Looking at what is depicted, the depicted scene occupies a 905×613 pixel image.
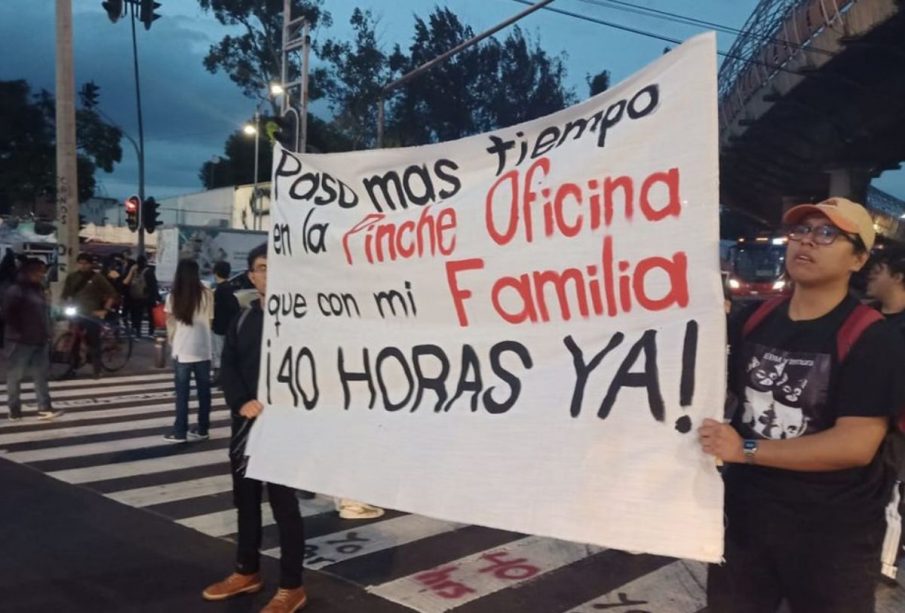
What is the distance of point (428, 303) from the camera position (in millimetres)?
3398

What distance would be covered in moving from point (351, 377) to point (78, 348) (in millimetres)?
10860

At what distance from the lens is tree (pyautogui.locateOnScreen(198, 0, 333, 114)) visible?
133ft

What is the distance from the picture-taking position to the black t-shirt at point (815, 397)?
2.51 meters

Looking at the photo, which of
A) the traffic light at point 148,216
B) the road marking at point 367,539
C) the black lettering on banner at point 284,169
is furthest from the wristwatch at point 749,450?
the traffic light at point 148,216

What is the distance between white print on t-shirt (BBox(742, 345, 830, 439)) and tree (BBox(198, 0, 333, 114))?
40.2 m

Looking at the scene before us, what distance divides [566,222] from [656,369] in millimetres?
590

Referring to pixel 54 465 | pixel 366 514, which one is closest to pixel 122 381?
pixel 54 465

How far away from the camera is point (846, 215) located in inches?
104

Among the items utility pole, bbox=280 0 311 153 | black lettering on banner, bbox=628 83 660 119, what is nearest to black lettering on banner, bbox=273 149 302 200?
black lettering on banner, bbox=628 83 660 119

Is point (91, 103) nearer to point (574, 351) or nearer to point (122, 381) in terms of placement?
point (122, 381)

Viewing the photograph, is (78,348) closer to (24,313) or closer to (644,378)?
(24,313)

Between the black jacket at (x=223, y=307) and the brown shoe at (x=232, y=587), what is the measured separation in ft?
14.7

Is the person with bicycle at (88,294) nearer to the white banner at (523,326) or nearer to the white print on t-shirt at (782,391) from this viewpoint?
the white banner at (523,326)

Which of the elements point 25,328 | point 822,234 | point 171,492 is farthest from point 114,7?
point 822,234
